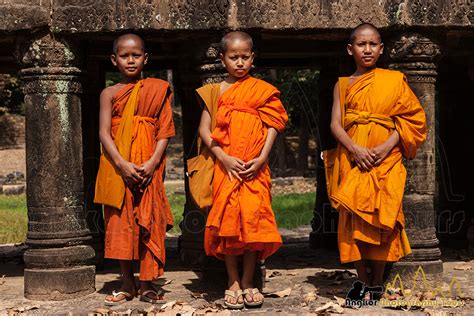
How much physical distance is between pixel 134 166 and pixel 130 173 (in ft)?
0.21

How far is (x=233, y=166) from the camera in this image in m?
4.79

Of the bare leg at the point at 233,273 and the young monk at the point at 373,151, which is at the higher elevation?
the young monk at the point at 373,151

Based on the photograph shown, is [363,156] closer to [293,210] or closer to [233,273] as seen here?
[233,273]

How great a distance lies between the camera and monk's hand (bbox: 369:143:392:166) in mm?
4891

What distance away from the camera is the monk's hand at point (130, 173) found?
195 inches

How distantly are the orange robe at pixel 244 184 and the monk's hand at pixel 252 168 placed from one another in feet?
0.14

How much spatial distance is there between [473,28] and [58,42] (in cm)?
350

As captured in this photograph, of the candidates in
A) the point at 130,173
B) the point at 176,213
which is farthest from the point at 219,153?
the point at 176,213

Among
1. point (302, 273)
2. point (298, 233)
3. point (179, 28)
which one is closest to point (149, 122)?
point (179, 28)

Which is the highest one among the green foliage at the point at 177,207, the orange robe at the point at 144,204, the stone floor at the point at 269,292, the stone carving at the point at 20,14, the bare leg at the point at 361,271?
the stone carving at the point at 20,14

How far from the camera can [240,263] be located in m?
5.38

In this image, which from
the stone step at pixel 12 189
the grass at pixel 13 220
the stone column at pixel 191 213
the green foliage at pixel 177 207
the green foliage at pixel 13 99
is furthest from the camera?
the green foliage at pixel 13 99

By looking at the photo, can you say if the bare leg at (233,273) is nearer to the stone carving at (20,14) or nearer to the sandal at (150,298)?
the sandal at (150,298)

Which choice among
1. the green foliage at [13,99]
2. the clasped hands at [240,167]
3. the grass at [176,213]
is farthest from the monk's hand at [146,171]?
the green foliage at [13,99]
